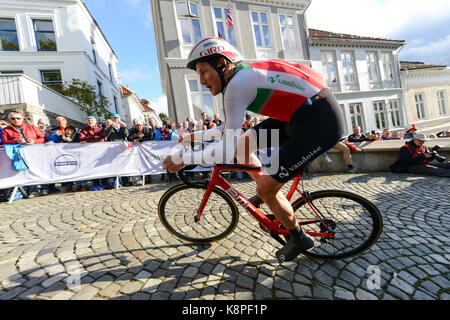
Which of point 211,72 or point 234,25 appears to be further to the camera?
point 234,25

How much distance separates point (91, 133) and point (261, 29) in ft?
44.0

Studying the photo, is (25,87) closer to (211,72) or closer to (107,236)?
(107,236)

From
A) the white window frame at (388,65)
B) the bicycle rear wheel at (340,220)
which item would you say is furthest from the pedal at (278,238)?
the white window frame at (388,65)

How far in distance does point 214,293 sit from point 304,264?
37.5 inches

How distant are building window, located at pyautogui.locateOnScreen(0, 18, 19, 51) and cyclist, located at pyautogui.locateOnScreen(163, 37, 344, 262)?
2178 cm

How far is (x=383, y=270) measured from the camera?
1961 mm

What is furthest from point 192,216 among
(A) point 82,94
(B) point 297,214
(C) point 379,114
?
(C) point 379,114

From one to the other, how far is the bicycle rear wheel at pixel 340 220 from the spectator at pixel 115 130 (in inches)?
247

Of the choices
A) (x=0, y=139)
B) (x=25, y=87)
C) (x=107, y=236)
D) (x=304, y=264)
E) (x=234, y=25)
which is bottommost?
(x=304, y=264)

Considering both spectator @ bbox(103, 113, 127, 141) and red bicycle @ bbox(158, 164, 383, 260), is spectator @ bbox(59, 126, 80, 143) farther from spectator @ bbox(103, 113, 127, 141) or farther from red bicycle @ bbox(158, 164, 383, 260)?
red bicycle @ bbox(158, 164, 383, 260)

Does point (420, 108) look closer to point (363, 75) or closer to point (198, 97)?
point (363, 75)

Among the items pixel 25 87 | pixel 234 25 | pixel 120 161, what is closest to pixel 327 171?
pixel 120 161

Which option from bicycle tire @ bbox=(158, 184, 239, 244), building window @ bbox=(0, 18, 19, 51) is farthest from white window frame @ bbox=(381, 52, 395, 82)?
building window @ bbox=(0, 18, 19, 51)

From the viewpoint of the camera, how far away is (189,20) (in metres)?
12.7
